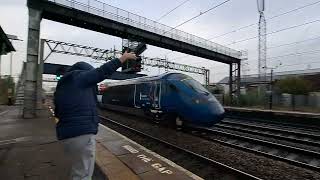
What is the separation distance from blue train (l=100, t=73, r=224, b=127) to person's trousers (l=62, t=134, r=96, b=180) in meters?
10.7

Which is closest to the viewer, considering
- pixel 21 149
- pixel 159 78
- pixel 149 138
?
pixel 21 149

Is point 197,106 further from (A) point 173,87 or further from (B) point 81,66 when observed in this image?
(B) point 81,66

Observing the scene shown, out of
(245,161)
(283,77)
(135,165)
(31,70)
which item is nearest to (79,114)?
(135,165)

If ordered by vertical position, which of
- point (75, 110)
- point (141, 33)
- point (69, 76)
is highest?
point (141, 33)

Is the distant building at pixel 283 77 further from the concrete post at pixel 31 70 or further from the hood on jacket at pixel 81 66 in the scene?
the hood on jacket at pixel 81 66

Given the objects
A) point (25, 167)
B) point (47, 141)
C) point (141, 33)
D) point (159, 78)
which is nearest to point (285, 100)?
point (141, 33)

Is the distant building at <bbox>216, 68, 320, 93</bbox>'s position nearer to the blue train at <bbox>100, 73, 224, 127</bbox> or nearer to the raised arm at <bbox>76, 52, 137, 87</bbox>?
the blue train at <bbox>100, 73, 224, 127</bbox>

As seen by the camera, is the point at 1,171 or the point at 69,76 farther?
the point at 1,171

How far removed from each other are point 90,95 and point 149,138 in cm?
938

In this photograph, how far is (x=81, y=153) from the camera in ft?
12.8

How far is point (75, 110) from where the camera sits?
152 inches

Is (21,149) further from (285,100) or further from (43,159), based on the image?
(285,100)

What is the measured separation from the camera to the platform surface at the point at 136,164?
646 centimetres

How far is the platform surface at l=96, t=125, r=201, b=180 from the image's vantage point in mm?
6462
